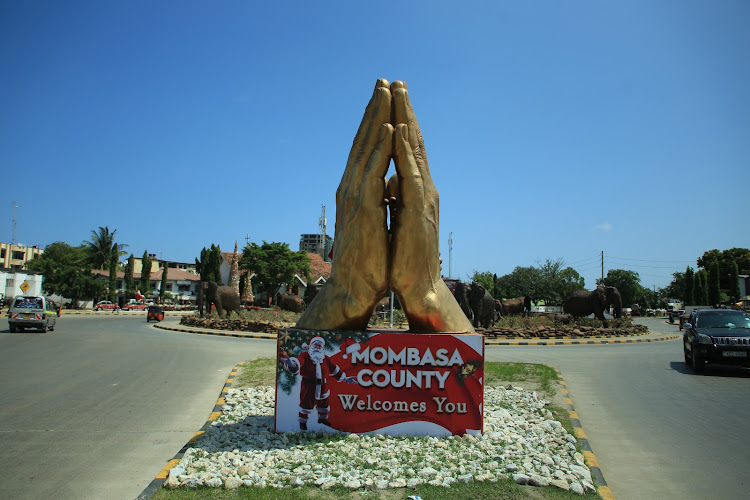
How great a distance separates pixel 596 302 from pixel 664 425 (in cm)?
1804

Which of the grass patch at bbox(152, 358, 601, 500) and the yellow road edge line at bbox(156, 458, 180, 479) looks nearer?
the grass patch at bbox(152, 358, 601, 500)

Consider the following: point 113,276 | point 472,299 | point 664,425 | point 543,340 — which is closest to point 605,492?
point 664,425

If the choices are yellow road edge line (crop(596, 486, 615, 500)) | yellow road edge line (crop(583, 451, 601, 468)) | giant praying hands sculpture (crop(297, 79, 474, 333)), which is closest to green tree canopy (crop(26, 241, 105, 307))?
giant praying hands sculpture (crop(297, 79, 474, 333))

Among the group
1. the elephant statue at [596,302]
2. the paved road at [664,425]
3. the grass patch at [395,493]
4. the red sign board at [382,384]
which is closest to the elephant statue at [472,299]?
the elephant statue at [596,302]

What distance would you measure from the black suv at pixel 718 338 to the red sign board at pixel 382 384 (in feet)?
27.6

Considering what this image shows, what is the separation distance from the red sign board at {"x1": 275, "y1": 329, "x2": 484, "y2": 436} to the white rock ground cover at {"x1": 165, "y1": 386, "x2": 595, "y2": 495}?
0.20 meters

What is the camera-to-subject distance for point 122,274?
7012 centimetres

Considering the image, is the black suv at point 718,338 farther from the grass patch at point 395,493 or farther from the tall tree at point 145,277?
the tall tree at point 145,277

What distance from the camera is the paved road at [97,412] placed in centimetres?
511

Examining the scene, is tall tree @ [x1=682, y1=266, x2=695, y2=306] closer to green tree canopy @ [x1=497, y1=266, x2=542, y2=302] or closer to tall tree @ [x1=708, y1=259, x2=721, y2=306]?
tall tree @ [x1=708, y1=259, x2=721, y2=306]

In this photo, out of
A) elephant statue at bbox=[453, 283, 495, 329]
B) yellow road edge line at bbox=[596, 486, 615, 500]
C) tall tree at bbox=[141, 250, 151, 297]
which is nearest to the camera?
yellow road edge line at bbox=[596, 486, 615, 500]

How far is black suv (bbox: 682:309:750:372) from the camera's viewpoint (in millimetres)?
11594

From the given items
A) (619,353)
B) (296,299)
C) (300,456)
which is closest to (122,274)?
(296,299)

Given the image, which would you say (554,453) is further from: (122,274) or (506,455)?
(122,274)
